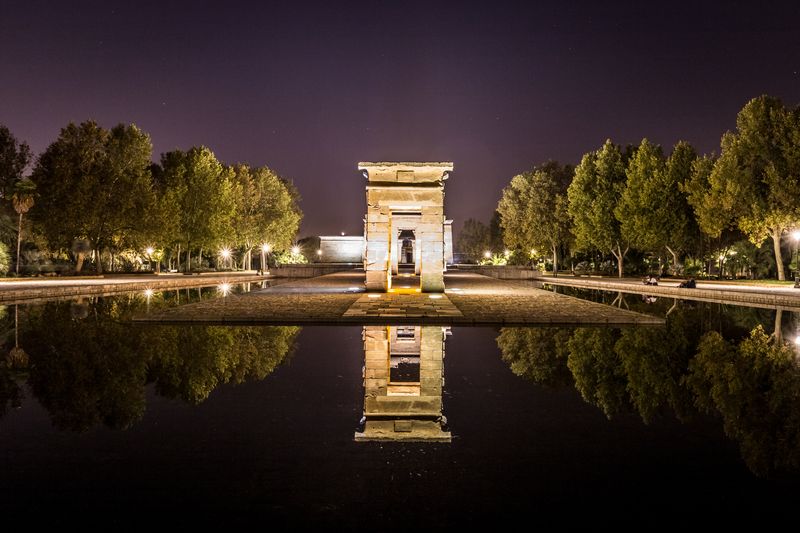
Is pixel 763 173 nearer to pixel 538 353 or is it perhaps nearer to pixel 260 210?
pixel 538 353

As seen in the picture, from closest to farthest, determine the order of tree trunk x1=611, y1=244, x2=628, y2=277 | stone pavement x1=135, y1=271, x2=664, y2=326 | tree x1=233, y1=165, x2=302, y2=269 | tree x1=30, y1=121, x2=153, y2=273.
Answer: stone pavement x1=135, y1=271, x2=664, y2=326 → tree x1=30, y1=121, x2=153, y2=273 → tree trunk x1=611, y1=244, x2=628, y2=277 → tree x1=233, y1=165, x2=302, y2=269

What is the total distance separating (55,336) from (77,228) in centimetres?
3070

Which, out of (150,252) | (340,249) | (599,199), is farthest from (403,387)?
(340,249)

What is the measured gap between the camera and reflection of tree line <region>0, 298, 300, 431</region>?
6.38 m

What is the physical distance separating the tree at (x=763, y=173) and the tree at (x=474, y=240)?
176 ft

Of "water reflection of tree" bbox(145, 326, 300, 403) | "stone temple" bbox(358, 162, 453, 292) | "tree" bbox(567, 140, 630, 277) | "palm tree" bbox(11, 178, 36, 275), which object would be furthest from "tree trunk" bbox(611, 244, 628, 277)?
"palm tree" bbox(11, 178, 36, 275)

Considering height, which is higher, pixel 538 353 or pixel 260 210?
pixel 260 210

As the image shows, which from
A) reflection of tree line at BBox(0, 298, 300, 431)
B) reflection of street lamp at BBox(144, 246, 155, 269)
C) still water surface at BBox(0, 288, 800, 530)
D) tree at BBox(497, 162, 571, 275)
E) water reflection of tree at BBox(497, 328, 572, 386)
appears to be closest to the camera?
still water surface at BBox(0, 288, 800, 530)

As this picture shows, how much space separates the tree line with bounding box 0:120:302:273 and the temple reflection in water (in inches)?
1238

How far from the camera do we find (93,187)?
3781 centimetres

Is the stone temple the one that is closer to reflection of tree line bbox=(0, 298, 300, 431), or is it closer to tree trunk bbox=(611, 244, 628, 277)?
reflection of tree line bbox=(0, 298, 300, 431)

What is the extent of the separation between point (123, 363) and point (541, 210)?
43.3m

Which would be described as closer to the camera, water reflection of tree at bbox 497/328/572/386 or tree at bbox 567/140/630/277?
water reflection of tree at bbox 497/328/572/386

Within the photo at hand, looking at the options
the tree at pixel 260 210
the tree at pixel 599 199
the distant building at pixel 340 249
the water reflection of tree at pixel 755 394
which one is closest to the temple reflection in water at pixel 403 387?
the water reflection of tree at pixel 755 394
